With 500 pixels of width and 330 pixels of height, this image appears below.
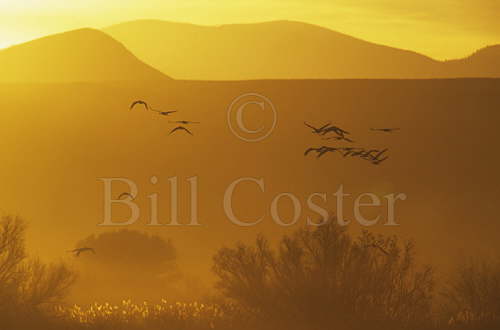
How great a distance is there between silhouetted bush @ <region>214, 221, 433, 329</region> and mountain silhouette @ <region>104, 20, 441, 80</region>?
102 metres

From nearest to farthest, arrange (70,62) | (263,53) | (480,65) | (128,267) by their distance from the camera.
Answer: (128,267)
(480,65)
(70,62)
(263,53)

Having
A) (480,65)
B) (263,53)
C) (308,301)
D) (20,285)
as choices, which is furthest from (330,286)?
(263,53)

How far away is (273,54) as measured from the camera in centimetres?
15775

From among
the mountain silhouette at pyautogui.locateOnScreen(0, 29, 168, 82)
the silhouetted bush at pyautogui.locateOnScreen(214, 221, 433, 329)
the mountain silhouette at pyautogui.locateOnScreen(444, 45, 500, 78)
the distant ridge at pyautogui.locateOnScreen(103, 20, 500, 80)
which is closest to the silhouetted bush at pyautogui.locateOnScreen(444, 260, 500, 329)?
the silhouetted bush at pyautogui.locateOnScreen(214, 221, 433, 329)

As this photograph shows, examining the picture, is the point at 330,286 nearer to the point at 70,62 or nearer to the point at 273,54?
the point at 70,62

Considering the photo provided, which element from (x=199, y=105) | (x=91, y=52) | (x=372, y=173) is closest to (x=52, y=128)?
(x=199, y=105)

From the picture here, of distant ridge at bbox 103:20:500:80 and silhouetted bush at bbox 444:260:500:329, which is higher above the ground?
distant ridge at bbox 103:20:500:80

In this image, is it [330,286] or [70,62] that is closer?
[330,286]

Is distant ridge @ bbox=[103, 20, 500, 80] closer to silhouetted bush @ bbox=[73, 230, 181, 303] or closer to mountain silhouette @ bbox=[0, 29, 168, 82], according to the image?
mountain silhouette @ bbox=[0, 29, 168, 82]

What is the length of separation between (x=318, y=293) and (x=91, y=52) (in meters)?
108

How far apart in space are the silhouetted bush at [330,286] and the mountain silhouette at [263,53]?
335 feet

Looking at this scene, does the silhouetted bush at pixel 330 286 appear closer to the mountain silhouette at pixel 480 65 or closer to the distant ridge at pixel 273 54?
the mountain silhouette at pixel 480 65

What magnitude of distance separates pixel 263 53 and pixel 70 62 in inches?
2199

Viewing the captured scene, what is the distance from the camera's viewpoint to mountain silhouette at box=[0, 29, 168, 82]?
106 meters
